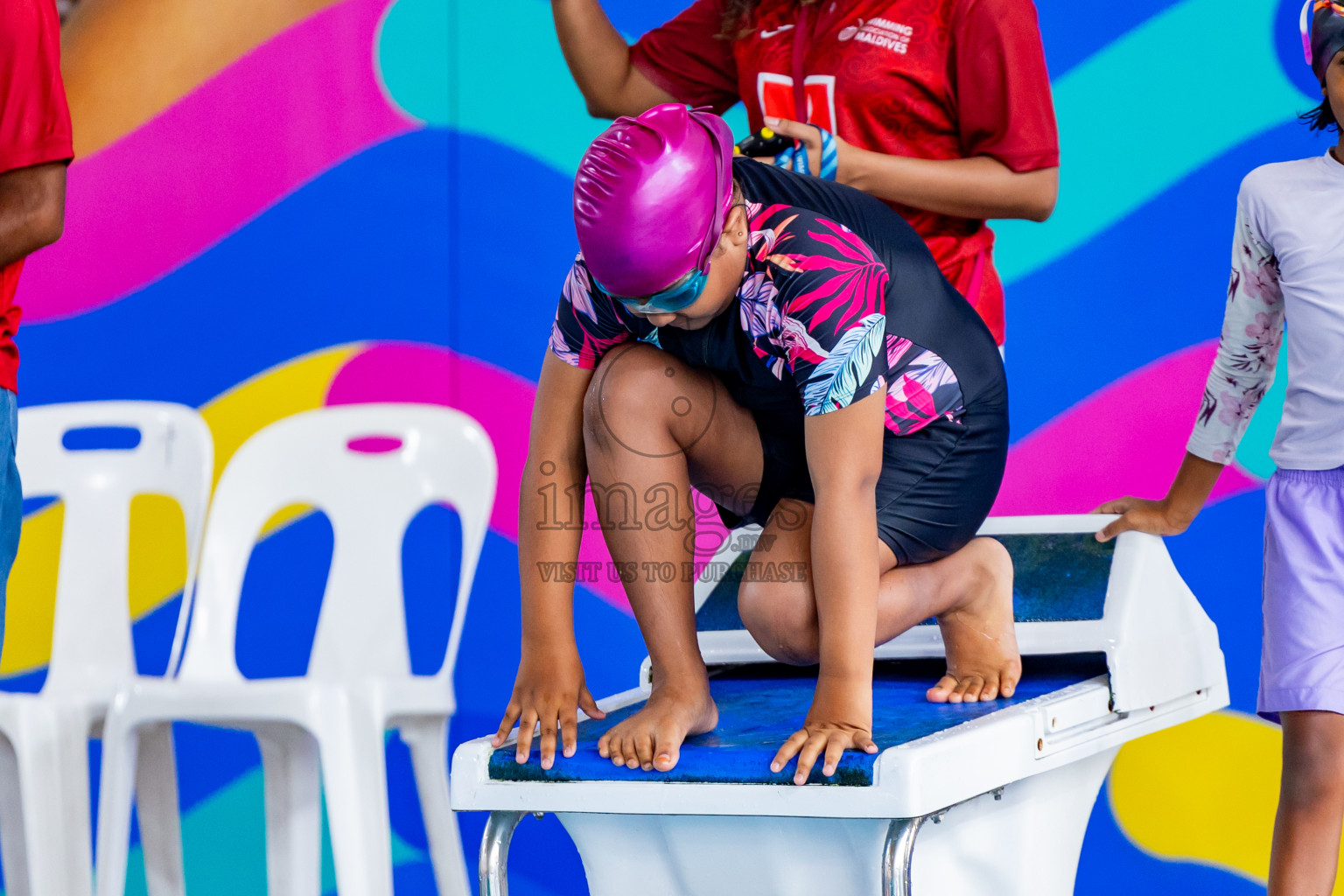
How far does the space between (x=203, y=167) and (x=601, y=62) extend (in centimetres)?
132

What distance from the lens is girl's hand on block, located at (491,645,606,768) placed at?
135 cm

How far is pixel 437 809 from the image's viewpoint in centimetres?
199

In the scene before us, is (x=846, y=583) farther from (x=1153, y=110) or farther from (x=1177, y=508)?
(x=1153, y=110)

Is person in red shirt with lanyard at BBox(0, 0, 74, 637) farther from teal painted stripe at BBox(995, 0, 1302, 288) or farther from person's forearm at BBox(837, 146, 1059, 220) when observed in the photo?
teal painted stripe at BBox(995, 0, 1302, 288)

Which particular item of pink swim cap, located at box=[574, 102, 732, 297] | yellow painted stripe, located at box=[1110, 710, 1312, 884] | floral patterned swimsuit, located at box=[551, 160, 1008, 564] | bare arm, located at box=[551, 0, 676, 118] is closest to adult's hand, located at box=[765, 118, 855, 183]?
floral patterned swimsuit, located at box=[551, 160, 1008, 564]

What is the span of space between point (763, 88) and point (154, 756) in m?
1.38

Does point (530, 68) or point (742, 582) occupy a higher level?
point (530, 68)

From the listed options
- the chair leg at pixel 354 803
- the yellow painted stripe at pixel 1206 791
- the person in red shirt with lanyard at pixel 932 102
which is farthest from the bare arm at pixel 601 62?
the yellow painted stripe at pixel 1206 791

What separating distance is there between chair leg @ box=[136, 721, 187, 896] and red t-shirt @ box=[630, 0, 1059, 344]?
4.43 ft

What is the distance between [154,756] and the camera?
6.84ft

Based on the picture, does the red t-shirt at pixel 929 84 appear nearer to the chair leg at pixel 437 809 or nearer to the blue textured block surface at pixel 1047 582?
the blue textured block surface at pixel 1047 582

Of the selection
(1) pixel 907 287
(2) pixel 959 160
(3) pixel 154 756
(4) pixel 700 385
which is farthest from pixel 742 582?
(3) pixel 154 756

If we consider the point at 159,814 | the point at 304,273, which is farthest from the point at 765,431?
the point at 304,273

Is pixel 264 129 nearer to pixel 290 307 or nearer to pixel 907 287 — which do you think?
pixel 290 307
